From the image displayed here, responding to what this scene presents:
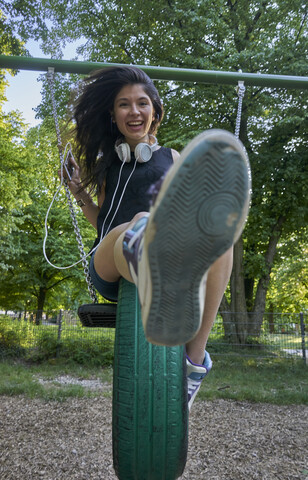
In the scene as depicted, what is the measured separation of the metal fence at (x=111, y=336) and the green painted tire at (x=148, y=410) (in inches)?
235

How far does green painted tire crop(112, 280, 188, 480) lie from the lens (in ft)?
3.92

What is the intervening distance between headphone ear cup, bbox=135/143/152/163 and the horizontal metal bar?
1.08 m

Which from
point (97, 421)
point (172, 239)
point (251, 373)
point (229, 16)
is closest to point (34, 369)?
point (97, 421)

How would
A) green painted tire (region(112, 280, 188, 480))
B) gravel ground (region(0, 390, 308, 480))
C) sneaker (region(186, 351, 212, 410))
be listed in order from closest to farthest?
green painted tire (region(112, 280, 188, 480)) < sneaker (region(186, 351, 212, 410)) < gravel ground (region(0, 390, 308, 480))

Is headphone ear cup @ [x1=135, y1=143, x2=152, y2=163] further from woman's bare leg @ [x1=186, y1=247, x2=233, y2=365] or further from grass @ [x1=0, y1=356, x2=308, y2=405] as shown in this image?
grass @ [x1=0, y1=356, x2=308, y2=405]

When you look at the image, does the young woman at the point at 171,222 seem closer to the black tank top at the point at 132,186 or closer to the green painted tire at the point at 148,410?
the black tank top at the point at 132,186

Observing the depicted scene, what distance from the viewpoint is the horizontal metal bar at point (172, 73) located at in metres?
2.46

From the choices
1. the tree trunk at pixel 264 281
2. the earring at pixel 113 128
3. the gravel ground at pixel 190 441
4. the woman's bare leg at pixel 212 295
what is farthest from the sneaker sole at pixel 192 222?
the tree trunk at pixel 264 281

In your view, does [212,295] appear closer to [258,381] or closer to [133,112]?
[133,112]

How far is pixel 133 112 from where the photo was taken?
161 cm

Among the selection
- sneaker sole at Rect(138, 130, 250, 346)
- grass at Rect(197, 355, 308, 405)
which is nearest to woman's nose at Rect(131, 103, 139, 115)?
sneaker sole at Rect(138, 130, 250, 346)

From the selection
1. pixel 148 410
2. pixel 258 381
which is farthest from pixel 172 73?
pixel 258 381

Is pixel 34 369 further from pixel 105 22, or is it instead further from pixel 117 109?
pixel 105 22

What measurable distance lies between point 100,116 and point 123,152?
0.26m
